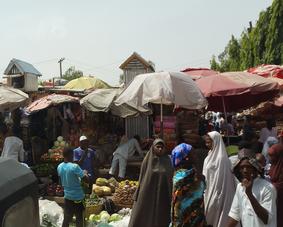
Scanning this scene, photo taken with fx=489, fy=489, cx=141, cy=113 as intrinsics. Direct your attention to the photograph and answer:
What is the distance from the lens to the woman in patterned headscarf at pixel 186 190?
4.93m

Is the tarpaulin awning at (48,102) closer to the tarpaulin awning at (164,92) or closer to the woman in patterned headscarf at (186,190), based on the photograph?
the tarpaulin awning at (164,92)

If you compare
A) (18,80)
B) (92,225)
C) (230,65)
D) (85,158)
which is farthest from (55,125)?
(230,65)

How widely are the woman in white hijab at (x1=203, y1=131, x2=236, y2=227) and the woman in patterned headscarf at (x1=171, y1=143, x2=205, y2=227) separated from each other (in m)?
0.95

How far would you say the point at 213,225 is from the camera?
19.5 ft

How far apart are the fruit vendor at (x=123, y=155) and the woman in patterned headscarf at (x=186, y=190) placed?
6.16 meters

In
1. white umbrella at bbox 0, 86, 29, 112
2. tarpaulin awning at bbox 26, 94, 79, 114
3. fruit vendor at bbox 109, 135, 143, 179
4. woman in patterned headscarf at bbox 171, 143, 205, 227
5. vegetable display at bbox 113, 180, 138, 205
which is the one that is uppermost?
white umbrella at bbox 0, 86, 29, 112

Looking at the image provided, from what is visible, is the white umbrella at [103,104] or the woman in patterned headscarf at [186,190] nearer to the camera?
the woman in patterned headscarf at [186,190]

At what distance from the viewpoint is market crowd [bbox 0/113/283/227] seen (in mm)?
4027

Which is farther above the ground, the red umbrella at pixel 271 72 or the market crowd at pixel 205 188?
the red umbrella at pixel 271 72

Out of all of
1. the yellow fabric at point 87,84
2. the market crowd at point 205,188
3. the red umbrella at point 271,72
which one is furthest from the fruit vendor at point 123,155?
the yellow fabric at point 87,84

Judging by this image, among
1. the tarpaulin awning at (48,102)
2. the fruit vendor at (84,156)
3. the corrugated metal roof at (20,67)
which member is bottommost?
the fruit vendor at (84,156)

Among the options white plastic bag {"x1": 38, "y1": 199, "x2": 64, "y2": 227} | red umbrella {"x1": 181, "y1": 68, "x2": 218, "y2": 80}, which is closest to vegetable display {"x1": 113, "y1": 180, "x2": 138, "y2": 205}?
white plastic bag {"x1": 38, "y1": 199, "x2": 64, "y2": 227}

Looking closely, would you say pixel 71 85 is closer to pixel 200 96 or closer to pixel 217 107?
pixel 217 107

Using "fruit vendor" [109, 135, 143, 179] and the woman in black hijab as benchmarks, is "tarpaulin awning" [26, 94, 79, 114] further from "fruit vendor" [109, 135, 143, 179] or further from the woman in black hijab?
the woman in black hijab
